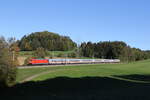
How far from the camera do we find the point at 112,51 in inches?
5502

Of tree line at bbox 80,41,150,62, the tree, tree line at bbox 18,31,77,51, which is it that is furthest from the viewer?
tree line at bbox 18,31,77,51

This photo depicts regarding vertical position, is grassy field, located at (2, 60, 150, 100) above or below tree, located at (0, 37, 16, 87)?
below

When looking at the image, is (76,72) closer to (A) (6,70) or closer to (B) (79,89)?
(B) (79,89)

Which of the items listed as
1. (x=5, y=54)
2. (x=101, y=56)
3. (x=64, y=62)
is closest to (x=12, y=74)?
(x=5, y=54)

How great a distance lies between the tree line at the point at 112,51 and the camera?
131250 mm

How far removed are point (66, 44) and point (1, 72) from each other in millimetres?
138995

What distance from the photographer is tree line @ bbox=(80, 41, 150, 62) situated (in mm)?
131250

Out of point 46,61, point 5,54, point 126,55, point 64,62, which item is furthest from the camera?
point 126,55

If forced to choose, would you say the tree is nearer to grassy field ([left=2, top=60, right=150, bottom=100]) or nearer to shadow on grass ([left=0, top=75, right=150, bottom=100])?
grassy field ([left=2, top=60, right=150, bottom=100])

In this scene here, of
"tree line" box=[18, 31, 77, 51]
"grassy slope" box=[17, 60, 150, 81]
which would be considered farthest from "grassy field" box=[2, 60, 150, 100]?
"tree line" box=[18, 31, 77, 51]

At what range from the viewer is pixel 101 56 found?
154 m

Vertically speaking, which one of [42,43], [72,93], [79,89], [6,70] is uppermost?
[42,43]

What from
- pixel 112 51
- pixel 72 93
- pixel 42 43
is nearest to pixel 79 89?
pixel 72 93

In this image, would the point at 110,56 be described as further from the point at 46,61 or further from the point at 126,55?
the point at 46,61
